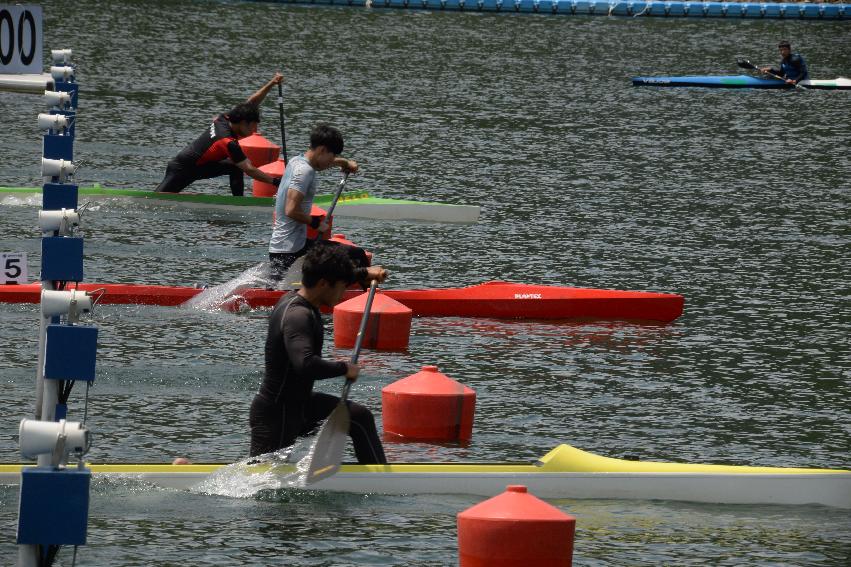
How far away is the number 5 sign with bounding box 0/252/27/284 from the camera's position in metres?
15.2

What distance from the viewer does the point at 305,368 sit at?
9.54m

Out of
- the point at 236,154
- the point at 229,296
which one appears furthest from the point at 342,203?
the point at 229,296

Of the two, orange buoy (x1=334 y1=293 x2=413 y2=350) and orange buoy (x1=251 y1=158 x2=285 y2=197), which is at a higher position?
orange buoy (x1=251 y1=158 x2=285 y2=197)

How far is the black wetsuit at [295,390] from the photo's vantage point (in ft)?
31.4

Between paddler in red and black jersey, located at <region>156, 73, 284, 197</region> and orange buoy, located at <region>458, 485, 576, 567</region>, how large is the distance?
11.0 m

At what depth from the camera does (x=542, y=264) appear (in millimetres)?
19219

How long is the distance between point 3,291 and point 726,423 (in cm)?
664

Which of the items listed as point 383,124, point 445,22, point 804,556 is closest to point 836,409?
point 804,556

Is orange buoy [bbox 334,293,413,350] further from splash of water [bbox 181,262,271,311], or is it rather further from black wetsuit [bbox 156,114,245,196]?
black wetsuit [bbox 156,114,245,196]

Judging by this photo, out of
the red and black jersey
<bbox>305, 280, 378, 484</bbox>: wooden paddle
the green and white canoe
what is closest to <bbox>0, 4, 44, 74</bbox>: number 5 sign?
<bbox>305, 280, 378, 484</bbox>: wooden paddle

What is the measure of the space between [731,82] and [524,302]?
24117mm

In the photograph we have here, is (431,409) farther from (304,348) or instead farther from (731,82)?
(731,82)

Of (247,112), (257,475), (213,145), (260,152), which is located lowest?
(257,475)

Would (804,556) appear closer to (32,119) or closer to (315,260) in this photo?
(315,260)
